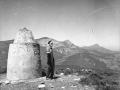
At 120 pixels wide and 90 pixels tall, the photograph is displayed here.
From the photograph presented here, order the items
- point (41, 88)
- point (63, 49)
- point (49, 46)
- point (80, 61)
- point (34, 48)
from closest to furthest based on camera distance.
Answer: point (41, 88) < point (49, 46) < point (34, 48) < point (80, 61) < point (63, 49)

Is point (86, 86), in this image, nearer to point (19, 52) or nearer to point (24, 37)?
point (19, 52)

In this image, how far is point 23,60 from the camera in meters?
7.10

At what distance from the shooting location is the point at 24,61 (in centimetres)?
710

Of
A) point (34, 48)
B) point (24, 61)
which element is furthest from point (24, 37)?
point (24, 61)

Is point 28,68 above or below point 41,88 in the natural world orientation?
above

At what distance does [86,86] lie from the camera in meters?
5.44

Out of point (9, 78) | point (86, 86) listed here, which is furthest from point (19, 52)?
point (86, 86)

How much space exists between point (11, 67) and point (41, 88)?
2.99m

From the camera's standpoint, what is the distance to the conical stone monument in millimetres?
7090

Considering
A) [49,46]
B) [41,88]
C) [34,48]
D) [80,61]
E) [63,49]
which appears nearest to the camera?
[41,88]

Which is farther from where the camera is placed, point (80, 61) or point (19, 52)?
point (80, 61)

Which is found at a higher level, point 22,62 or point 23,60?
point 23,60

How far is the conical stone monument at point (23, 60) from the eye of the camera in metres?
7.09

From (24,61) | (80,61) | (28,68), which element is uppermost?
(24,61)
